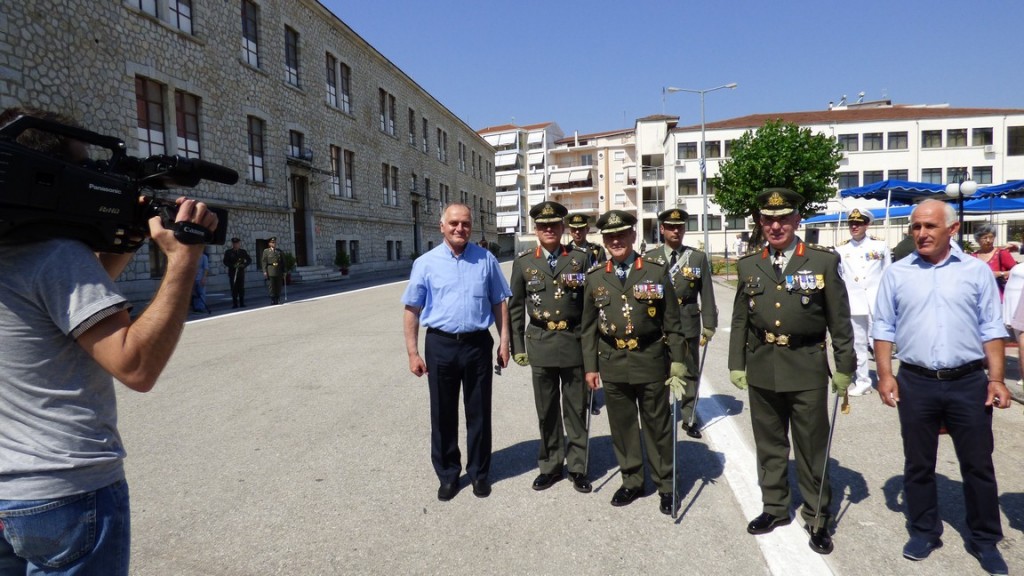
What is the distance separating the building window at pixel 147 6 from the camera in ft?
61.8

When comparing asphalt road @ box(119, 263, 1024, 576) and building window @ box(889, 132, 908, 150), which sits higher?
building window @ box(889, 132, 908, 150)

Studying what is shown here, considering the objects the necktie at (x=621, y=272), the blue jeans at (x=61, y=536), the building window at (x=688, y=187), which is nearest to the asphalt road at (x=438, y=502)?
the necktie at (x=621, y=272)

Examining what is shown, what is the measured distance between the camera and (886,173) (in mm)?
53000

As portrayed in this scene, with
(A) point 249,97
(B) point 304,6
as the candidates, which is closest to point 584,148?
(B) point 304,6

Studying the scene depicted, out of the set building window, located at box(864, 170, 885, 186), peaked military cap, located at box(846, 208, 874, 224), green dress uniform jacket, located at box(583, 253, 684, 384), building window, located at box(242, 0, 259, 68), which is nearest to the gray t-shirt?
green dress uniform jacket, located at box(583, 253, 684, 384)

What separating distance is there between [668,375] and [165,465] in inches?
149

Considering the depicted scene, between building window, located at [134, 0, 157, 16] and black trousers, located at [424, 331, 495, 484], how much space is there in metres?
20.4

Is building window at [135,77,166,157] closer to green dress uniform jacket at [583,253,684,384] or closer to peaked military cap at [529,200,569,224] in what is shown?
peaked military cap at [529,200,569,224]

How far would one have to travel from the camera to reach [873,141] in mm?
53250

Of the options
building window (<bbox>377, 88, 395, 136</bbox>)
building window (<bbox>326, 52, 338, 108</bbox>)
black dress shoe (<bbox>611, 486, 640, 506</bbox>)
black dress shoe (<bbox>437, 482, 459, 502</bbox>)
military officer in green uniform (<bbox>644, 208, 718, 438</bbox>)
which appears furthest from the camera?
building window (<bbox>377, 88, 395, 136</bbox>)

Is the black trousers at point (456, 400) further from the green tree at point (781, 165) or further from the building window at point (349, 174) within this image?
the green tree at point (781, 165)

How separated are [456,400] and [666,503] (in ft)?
5.12

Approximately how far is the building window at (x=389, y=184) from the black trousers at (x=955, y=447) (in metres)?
36.0

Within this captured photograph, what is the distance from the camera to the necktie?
4.02 metres
